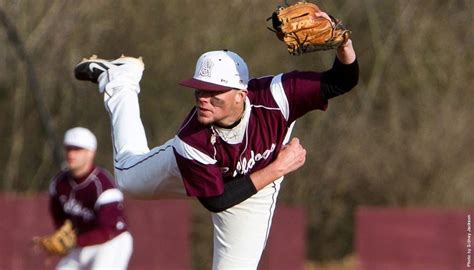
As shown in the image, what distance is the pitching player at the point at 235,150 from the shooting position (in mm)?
5863

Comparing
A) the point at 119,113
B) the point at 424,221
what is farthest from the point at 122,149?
the point at 424,221

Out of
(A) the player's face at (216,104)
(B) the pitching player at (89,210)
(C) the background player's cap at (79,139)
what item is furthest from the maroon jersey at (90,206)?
(A) the player's face at (216,104)

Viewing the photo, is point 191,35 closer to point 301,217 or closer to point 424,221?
point 301,217

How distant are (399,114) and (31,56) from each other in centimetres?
547

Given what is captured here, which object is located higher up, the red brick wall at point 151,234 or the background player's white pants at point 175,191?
the background player's white pants at point 175,191

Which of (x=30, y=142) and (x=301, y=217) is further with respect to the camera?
(x=30, y=142)

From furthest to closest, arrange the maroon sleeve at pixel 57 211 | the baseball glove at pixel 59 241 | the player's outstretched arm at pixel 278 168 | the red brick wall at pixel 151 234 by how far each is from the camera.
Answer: the red brick wall at pixel 151 234 < the maroon sleeve at pixel 57 211 < the baseball glove at pixel 59 241 < the player's outstretched arm at pixel 278 168

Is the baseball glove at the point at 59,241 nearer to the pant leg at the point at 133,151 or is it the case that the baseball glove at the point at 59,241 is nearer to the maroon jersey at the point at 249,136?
the pant leg at the point at 133,151

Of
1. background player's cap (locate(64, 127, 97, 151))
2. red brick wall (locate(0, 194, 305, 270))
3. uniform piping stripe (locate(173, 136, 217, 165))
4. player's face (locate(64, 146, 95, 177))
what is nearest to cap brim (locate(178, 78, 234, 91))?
uniform piping stripe (locate(173, 136, 217, 165))

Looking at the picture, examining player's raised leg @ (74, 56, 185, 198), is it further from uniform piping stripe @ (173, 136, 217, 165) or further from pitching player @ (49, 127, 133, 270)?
pitching player @ (49, 127, 133, 270)

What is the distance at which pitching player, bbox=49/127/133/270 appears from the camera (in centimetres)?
828

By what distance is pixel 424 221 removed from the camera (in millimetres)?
11703

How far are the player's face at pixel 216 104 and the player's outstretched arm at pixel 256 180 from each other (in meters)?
0.34

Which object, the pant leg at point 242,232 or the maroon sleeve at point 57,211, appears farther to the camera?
the maroon sleeve at point 57,211
